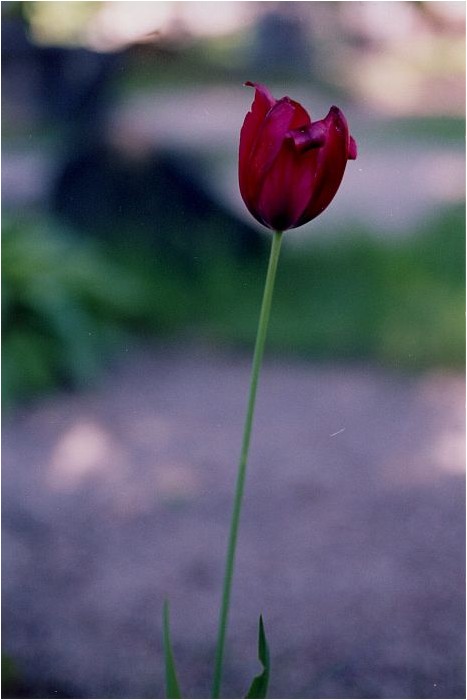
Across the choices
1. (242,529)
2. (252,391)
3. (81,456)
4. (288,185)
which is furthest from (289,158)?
(81,456)

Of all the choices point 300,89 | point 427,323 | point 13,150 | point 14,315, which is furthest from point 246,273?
point 300,89

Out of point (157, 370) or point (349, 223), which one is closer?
point (157, 370)

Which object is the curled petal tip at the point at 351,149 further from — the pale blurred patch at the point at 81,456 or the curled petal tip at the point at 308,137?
the pale blurred patch at the point at 81,456

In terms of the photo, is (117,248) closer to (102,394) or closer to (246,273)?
(246,273)

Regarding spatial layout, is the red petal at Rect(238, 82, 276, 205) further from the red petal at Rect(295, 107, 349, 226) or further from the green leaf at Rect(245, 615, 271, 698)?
the green leaf at Rect(245, 615, 271, 698)

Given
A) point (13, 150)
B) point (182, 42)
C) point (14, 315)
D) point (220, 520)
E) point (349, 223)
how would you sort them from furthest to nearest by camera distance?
point (182, 42) → point (13, 150) → point (349, 223) → point (14, 315) → point (220, 520)
